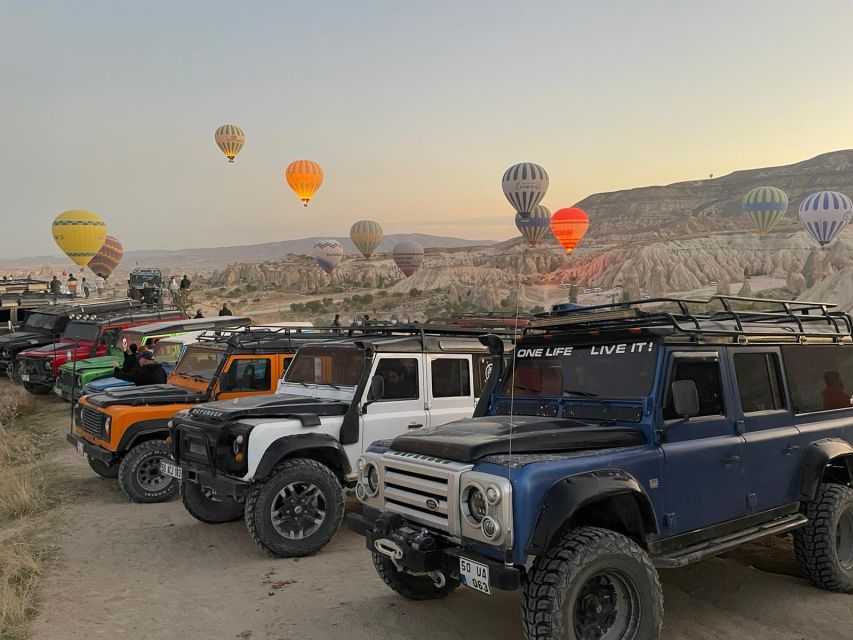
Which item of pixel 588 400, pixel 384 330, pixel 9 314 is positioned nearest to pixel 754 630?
pixel 588 400

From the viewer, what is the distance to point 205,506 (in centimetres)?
744

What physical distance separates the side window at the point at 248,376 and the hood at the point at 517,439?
177 inches

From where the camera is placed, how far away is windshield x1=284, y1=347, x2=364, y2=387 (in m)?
7.41

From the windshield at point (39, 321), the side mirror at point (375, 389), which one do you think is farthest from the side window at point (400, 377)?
the windshield at point (39, 321)

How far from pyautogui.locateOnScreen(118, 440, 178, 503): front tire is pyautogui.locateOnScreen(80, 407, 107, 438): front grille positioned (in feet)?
1.57

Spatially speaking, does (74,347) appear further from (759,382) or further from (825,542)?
(825,542)

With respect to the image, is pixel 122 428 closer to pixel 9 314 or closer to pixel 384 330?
pixel 384 330

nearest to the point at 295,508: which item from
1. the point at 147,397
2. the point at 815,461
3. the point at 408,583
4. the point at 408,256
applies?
the point at 408,583

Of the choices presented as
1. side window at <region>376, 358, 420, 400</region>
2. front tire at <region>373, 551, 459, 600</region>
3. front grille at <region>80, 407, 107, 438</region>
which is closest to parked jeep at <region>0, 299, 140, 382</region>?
front grille at <region>80, 407, 107, 438</region>

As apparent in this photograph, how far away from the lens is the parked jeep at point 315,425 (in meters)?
6.37

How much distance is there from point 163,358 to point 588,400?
993 centimetres

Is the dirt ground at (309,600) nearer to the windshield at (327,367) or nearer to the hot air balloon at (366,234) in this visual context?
the windshield at (327,367)

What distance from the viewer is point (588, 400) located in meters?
4.98

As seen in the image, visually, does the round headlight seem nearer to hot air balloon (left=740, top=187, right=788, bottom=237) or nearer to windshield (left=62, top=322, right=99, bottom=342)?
windshield (left=62, top=322, right=99, bottom=342)
